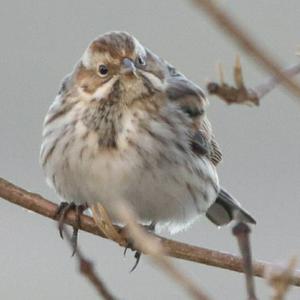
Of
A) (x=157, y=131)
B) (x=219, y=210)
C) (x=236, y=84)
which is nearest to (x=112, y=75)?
(x=157, y=131)

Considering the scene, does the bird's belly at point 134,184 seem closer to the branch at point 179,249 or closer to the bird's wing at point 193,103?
the bird's wing at point 193,103

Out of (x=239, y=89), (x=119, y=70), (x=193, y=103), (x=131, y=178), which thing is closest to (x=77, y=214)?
(x=131, y=178)

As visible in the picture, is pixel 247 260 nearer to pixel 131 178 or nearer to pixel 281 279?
pixel 281 279

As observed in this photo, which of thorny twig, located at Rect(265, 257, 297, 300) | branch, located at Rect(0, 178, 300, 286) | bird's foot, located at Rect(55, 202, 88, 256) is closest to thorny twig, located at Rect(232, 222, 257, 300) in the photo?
thorny twig, located at Rect(265, 257, 297, 300)

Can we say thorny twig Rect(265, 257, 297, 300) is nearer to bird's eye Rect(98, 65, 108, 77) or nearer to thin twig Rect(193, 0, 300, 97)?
thin twig Rect(193, 0, 300, 97)

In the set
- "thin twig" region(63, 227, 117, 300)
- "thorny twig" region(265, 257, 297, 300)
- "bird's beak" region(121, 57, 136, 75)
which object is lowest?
"bird's beak" region(121, 57, 136, 75)

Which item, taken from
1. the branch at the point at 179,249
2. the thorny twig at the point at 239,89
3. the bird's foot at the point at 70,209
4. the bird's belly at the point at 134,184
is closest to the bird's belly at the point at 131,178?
the bird's belly at the point at 134,184

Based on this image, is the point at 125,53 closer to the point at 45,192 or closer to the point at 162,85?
the point at 162,85
